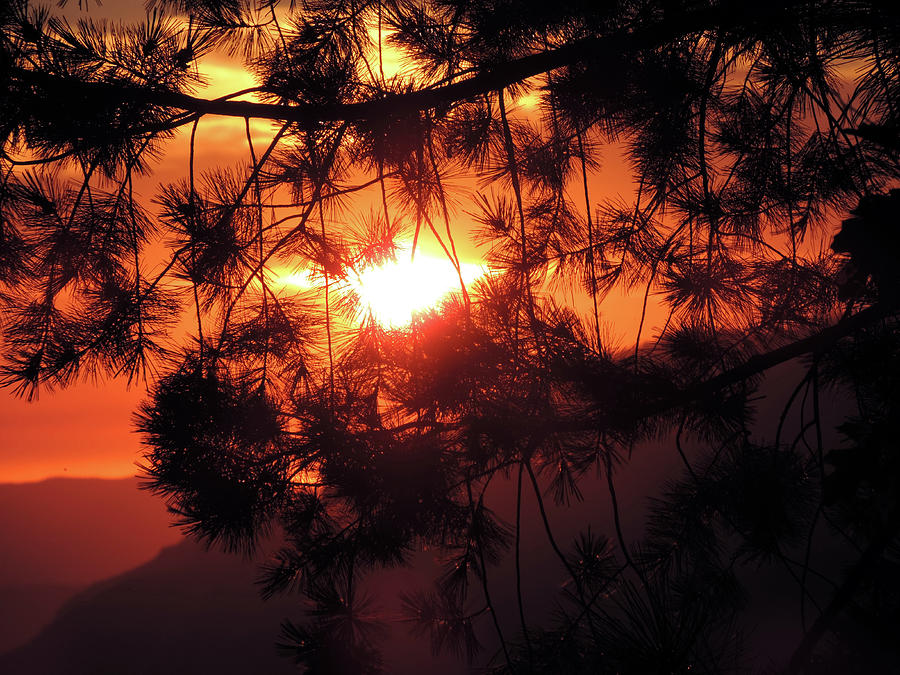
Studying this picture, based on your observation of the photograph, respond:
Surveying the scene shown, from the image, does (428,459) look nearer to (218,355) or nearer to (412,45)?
(218,355)

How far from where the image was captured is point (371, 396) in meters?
0.91

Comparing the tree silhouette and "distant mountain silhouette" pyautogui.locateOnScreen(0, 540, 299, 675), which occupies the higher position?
the tree silhouette

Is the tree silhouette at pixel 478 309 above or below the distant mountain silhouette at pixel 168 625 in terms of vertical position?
above

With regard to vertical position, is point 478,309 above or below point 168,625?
above

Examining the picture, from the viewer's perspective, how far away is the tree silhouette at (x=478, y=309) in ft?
2.71

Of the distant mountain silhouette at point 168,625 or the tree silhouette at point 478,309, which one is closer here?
the tree silhouette at point 478,309

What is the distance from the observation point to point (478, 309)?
0.95 m

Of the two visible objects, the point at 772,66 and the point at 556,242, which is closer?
the point at 772,66

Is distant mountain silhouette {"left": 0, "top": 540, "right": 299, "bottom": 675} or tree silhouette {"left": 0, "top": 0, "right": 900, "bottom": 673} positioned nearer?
tree silhouette {"left": 0, "top": 0, "right": 900, "bottom": 673}

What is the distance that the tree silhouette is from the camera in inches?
32.5

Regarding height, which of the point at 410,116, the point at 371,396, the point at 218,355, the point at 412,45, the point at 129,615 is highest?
the point at 412,45

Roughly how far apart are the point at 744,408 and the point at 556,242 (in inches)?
21.4

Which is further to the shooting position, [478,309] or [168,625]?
[168,625]

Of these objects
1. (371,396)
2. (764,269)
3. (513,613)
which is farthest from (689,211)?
(513,613)
